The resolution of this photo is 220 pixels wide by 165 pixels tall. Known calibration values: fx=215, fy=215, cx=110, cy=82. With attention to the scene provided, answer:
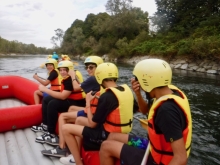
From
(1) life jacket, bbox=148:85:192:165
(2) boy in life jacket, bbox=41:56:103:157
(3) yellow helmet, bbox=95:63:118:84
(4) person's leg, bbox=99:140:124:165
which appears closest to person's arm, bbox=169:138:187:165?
(1) life jacket, bbox=148:85:192:165

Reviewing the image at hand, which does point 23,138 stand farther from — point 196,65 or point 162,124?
point 196,65

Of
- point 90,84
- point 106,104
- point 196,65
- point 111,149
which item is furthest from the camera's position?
point 196,65

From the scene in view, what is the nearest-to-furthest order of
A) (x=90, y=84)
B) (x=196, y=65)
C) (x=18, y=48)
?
1. (x=90, y=84)
2. (x=196, y=65)
3. (x=18, y=48)

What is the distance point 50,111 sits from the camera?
353 cm

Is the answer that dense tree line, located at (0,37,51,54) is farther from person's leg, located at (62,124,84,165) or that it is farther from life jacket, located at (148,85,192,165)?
life jacket, located at (148,85,192,165)

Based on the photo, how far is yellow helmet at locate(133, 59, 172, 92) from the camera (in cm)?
168

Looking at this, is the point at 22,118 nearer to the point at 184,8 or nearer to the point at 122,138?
the point at 122,138

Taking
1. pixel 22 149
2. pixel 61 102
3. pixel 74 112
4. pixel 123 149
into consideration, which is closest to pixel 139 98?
pixel 123 149

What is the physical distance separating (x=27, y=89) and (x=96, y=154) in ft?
12.2

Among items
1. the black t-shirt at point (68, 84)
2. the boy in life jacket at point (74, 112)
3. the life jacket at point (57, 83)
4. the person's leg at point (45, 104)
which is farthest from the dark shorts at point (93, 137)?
the life jacket at point (57, 83)

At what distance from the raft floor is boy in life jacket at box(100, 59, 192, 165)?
4.42ft

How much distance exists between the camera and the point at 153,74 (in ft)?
5.51

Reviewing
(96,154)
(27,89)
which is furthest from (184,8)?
(96,154)

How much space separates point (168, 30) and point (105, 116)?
32.3 m
